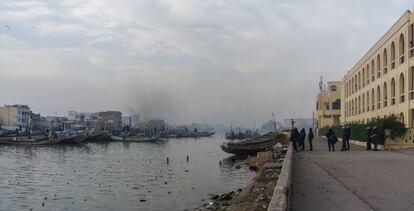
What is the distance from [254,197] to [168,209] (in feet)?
21.3

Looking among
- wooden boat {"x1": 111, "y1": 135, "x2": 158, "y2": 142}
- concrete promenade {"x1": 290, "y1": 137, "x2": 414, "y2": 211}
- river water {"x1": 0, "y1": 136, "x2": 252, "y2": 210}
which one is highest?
concrete promenade {"x1": 290, "y1": 137, "x2": 414, "y2": 211}

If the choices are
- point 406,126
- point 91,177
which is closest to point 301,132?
point 406,126

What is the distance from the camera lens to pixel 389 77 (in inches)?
1585

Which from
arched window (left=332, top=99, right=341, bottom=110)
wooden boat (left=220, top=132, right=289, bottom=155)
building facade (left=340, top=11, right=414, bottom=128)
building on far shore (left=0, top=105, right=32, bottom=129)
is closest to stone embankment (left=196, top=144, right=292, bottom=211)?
building facade (left=340, top=11, right=414, bottom=128)

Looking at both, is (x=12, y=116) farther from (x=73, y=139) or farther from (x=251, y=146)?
(x=251, y=146)

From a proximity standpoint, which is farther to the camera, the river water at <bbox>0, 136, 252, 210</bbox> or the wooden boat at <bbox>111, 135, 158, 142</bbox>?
the wooden boat at <bbox>111, 135, 158, 142</bbox>

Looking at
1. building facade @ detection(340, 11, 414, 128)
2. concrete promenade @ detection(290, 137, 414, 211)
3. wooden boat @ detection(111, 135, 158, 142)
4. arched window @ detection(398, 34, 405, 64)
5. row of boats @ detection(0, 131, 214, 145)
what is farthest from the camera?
wooden boat @ detection(111, 135, 158, 142)

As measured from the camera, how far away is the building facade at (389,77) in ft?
111

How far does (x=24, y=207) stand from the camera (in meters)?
22.1

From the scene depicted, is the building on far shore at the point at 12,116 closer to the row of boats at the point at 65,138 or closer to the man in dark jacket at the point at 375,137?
the row of boats at the point at 65,138

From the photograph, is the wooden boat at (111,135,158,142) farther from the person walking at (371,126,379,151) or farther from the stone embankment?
the stone embankment

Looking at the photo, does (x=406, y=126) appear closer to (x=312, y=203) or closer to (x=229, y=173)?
(x=229, y=173)

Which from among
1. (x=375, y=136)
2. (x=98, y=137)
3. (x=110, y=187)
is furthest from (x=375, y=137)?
(x=98, y=137)

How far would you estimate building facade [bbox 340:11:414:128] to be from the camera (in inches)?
1337
